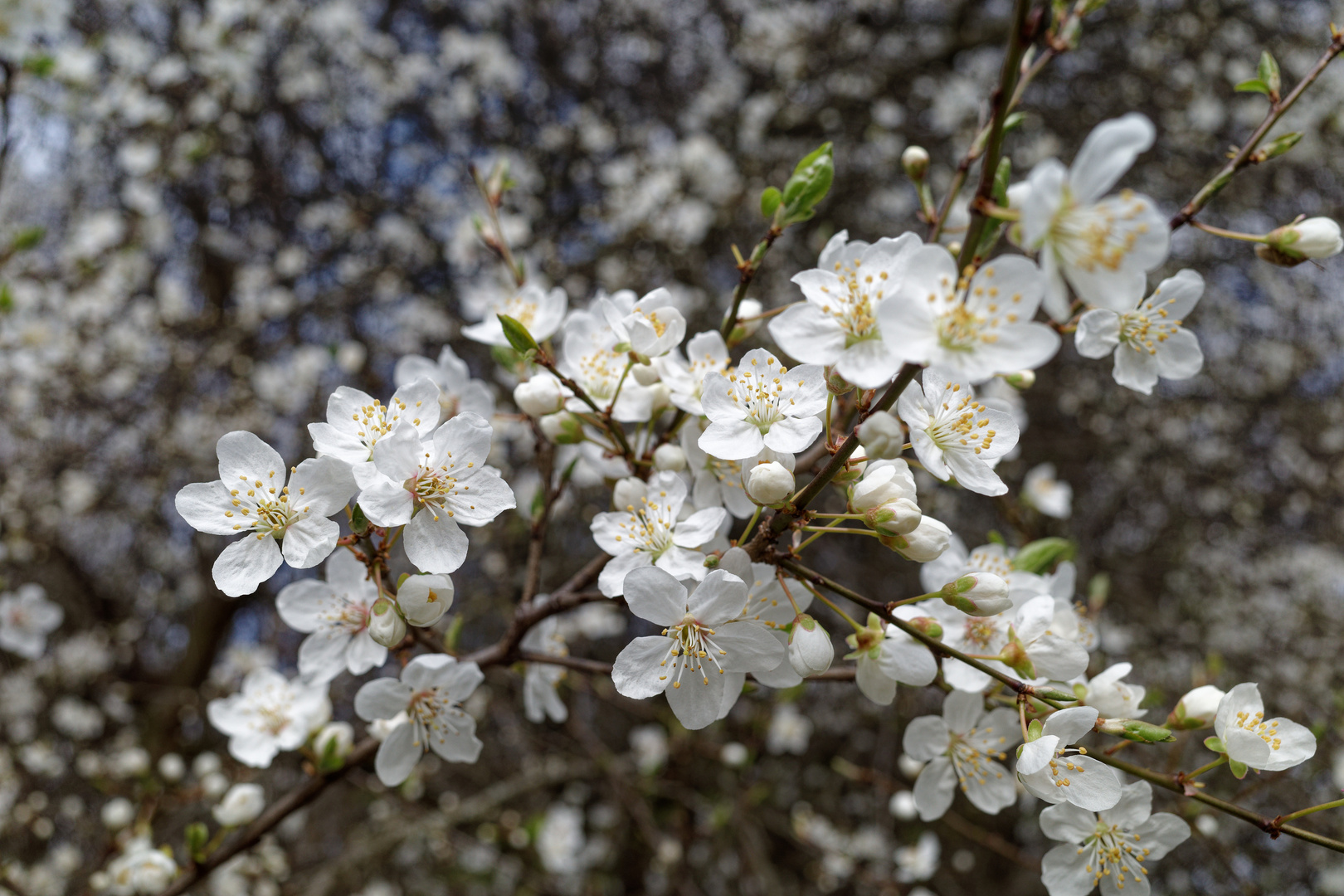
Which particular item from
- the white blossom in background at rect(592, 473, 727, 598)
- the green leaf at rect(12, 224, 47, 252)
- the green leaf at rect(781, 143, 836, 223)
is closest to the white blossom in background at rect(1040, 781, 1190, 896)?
the white blossom in background at rect(592, 473, 727, 598)

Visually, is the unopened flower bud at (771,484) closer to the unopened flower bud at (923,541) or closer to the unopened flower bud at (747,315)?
the unopened flower bud at (923,541)

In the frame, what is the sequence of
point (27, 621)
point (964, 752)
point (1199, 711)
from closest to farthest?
point (1199, 711), point (964, 752), point (27, 621)

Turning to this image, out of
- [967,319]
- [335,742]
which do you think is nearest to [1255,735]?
[967,319]

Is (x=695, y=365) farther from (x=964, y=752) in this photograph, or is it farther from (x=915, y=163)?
(x=964, y=752)

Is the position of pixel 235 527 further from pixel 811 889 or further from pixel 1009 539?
pixel 811 889

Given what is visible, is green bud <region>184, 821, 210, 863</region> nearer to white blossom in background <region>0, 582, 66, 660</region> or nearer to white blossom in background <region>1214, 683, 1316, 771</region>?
white blossom in background <region>1214, 683, 1316, 771</region>

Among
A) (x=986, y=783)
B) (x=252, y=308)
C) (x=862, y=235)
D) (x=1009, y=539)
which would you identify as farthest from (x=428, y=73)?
(x=986, y=783)
